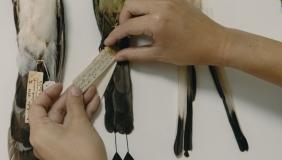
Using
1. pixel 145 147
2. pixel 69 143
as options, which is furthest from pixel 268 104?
pixel 69 143

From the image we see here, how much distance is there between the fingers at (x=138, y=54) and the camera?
993 mm

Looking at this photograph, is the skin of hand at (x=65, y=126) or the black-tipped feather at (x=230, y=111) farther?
the black-tipped feather at (x=230, y=111)

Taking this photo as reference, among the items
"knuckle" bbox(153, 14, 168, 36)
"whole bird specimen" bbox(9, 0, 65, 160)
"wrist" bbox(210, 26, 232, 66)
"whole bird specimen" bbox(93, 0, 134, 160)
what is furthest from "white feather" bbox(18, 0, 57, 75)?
"wrist" bbox(210, 26, 232, 66)

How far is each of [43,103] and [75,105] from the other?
7 centimetres

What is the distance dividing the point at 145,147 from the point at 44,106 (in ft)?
0.77

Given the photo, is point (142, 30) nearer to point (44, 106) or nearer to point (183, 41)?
point (183, 41)

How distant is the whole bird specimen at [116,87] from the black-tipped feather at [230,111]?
19 centimetres

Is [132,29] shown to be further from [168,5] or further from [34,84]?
[34,84]

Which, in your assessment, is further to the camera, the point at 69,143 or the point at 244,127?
the point at 244,127

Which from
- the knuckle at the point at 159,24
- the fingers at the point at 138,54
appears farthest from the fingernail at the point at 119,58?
the knuckle at the point at 159,24

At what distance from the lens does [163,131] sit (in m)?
1.03

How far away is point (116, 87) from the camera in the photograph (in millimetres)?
1035

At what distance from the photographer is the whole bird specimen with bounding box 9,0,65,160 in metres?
1.01

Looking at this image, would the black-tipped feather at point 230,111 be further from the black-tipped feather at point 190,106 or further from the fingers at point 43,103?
the fingers at point 43,103
